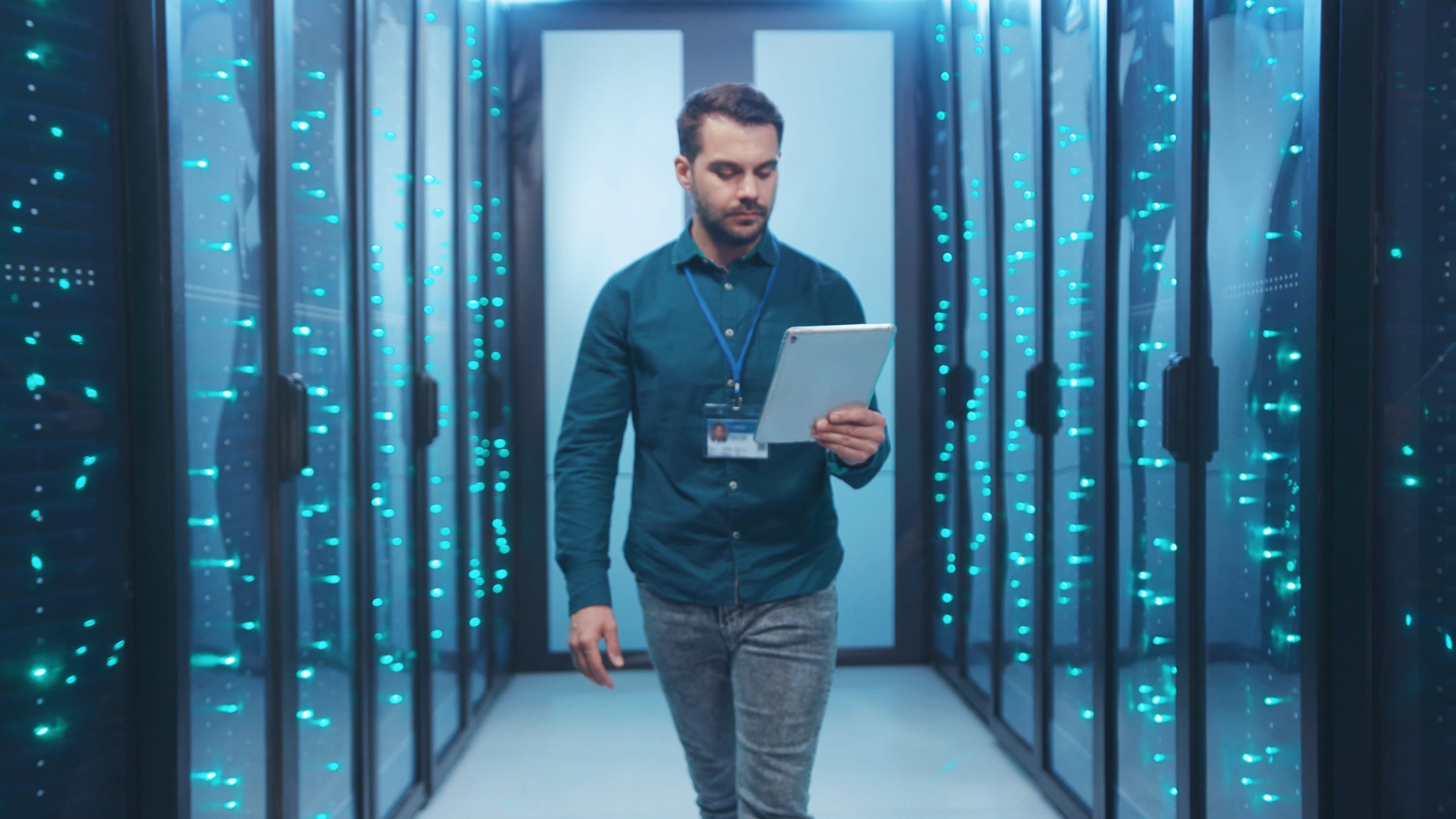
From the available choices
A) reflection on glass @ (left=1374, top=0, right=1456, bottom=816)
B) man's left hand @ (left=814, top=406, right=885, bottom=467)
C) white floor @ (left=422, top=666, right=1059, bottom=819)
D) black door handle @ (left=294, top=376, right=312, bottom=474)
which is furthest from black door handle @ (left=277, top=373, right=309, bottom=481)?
reflection on glass @ (left=1374, top=0, right=1456, bottom=816)

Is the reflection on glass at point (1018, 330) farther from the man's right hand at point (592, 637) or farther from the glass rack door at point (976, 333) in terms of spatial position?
the man's right hand at point (592, 637)

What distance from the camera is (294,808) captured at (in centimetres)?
200

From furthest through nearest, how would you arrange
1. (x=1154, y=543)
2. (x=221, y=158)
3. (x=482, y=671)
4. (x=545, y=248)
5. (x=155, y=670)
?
(x=545, y=248) < (x=482, y=671) < (x=1154, y=543) < (x=221, y=158) < (x=155, y=670)

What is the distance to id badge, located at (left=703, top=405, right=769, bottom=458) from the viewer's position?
1.54m

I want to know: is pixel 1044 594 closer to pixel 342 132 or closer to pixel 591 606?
pixel 591 606

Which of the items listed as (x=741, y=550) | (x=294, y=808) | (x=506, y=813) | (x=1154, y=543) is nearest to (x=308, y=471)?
(x=294, y=808)

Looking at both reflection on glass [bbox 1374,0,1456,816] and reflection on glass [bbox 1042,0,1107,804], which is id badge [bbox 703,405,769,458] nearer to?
reflection on glass [bbox 1374,0,1456,816]

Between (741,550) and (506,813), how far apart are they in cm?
179

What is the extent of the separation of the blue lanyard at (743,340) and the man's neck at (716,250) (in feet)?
0.19

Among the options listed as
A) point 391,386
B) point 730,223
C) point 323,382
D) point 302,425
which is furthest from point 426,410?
point 730,223

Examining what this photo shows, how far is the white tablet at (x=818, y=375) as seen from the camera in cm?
130

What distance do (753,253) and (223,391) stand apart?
95 cm

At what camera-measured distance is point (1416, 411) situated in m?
1.42

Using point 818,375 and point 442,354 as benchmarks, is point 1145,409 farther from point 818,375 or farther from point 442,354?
point 442,354
